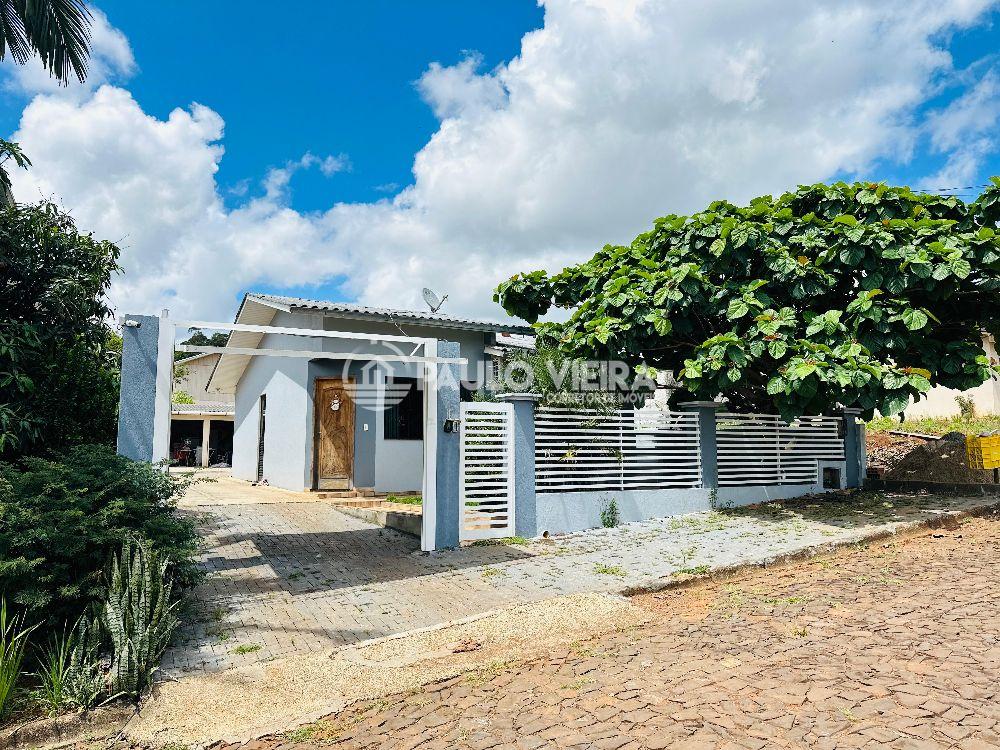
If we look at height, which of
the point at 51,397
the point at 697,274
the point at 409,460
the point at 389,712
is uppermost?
the point at 697,274

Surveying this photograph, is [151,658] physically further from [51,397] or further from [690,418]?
[690,418]

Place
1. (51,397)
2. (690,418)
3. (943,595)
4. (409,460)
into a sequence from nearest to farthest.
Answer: (943,595) → (51,397) → (690,418) → (409,460)

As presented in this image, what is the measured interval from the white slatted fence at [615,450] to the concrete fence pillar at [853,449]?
4182mm

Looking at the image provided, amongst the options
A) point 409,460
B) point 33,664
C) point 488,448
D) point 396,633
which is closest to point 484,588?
point 396,633

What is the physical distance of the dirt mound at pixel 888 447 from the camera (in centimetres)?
1530

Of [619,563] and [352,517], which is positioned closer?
[619,563]

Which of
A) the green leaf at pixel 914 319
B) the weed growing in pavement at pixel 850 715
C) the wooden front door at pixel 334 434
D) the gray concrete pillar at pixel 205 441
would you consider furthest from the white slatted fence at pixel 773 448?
the gray concrete pillar at pixel 205 441

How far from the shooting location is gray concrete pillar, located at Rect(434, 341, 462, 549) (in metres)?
8.34

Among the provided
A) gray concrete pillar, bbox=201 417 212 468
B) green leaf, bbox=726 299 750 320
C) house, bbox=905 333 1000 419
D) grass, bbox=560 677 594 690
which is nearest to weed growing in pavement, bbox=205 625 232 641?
grass, bbox=560 677 594 690

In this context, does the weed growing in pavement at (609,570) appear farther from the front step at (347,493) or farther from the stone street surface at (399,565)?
the front step at (347,493)

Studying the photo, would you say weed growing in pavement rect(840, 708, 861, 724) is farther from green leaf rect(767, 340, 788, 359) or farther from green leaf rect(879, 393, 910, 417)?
green leaf rect(879, 393, 910, 417)

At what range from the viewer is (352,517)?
11031 millimetres

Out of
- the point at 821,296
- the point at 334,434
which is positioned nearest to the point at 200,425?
the point at 334,434

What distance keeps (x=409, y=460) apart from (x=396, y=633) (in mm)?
8177
